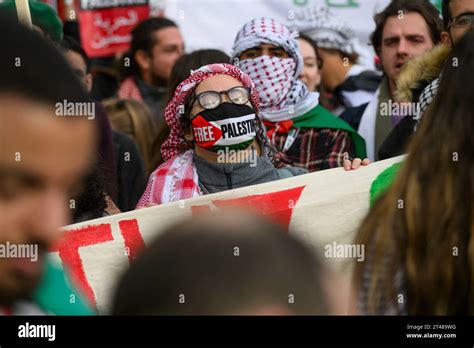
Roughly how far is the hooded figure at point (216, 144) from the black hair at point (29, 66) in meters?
2.39

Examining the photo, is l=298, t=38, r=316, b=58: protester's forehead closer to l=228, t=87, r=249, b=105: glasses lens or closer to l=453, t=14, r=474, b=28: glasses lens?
l=453, t=14, r=474, b=28: glasses lens

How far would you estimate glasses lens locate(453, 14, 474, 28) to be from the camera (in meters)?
4.14

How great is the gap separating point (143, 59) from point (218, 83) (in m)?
3.24

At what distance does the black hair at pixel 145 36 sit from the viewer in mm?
6633

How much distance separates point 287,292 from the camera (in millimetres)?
1172

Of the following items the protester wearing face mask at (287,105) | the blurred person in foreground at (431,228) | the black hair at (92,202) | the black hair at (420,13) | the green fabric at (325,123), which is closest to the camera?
the blurred person in foreground at (431,228)

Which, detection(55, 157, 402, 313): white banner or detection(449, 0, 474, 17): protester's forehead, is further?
detection(449, 0, 474, 17): protester's forehead

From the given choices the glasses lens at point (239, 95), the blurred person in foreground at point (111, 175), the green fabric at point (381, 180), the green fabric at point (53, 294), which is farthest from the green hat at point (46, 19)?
the green fabric at point (53, 294)

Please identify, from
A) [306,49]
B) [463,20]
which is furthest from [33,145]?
[306,49]

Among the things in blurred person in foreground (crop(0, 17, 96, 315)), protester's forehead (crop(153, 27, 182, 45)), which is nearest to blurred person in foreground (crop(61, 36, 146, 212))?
protester's forehead (crop(153, 27, 182, 45))

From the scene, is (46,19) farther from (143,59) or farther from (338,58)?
(338,58)

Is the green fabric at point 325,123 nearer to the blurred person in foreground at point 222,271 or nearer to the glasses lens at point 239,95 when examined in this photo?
the glasses lens at point 239,95

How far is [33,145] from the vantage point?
3.60 ft

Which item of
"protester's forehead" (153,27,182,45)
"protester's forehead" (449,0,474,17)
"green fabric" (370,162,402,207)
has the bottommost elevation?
"green fabric" (370,162,402,207)
